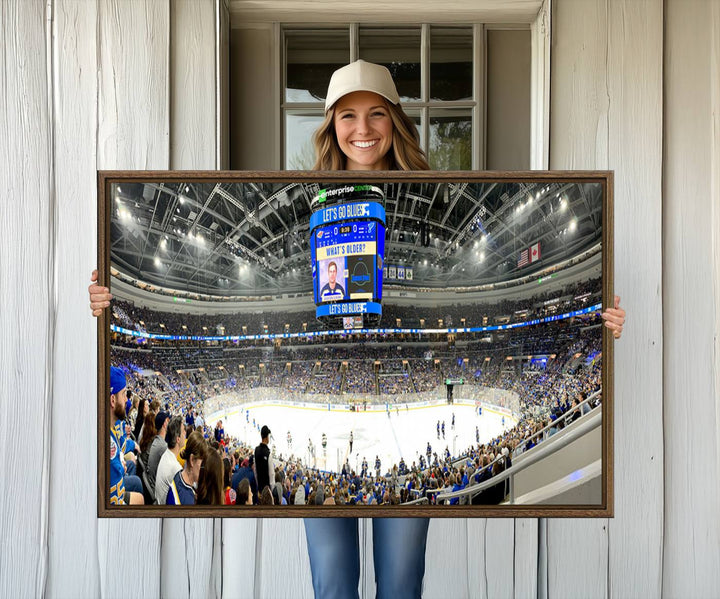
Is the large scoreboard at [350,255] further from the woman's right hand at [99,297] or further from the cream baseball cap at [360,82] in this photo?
the woman's right hand at [99,297]

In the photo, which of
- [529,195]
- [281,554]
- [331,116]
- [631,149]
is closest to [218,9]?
[331,116]

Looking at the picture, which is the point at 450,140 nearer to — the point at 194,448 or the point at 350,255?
the point at 350,255

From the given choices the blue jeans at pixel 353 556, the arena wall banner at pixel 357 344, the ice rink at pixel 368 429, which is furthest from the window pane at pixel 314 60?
the blue jeans at pixel 353 556

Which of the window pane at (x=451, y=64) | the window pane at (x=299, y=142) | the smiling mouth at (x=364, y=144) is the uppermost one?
the window pane at (x=451, y=64)

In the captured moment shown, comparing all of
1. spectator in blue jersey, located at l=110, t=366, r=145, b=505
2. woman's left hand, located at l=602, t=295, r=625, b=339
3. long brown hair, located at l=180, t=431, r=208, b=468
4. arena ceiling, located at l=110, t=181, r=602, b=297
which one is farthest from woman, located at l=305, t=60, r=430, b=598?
woman's left hand, located at l=602, t=295, r=625, b=339

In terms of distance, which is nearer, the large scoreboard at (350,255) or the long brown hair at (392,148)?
the large scoreboard at (350,255)

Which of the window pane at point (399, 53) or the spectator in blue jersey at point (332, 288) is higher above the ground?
the window pane at point (399, 53)
